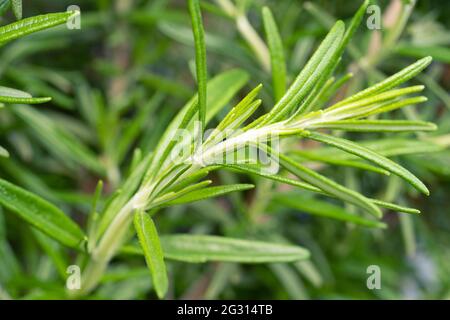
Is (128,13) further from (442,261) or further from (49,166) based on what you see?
(442,261)

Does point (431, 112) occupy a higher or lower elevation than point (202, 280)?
higher

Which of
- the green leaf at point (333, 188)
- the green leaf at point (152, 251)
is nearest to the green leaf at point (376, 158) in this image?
the green leaf at point (333, 188)

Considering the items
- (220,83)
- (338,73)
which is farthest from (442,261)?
(220,83)

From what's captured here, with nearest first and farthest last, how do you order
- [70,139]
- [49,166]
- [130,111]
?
[70,139], [49,166], [130,111]

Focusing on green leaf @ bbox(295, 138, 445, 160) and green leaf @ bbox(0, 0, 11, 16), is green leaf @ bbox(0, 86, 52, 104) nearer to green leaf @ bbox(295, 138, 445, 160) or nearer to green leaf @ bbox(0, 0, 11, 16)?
green leaf @ bbox(0, 0, 11, 16)

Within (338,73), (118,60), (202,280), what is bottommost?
(202,280)

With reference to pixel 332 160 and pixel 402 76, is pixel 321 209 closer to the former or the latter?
pixel 332 160
